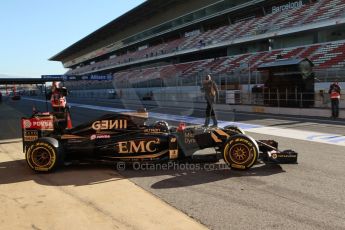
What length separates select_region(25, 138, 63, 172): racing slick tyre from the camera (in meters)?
6.42

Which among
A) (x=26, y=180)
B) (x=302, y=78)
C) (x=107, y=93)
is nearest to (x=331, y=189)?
(x=26, y=180)

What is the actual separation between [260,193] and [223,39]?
3544 cm

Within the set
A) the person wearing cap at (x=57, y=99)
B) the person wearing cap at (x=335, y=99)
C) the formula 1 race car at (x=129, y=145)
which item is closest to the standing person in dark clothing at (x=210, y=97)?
the person wearing cap at (x=57, y=99)

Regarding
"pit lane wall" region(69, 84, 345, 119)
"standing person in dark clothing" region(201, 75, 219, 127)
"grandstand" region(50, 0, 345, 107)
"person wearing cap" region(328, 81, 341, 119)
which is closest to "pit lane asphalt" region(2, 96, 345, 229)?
"standing person in dark clothing" region(201, 75, 219, 127)

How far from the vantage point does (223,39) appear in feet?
128

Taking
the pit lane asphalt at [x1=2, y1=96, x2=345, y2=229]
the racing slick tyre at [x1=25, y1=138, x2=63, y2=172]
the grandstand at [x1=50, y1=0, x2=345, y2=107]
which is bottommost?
the pit lane asphalt at [x1=2, y1=96, x2=345, y2=229]

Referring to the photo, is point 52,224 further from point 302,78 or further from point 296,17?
point 296,17

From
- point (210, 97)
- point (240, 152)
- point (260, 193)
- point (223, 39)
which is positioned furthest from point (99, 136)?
point (223, 39)

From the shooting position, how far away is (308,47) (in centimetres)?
2959

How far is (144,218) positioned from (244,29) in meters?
35.1

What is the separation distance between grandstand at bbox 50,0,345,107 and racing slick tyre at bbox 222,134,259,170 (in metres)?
18.0

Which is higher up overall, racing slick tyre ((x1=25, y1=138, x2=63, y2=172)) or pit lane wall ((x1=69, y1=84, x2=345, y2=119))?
pit lane wall ((x1=69, y1=84, x2=345, y2=119))

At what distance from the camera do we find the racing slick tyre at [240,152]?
6066 millimetres

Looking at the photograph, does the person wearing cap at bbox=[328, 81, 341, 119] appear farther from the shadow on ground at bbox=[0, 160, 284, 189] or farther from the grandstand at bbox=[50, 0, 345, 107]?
the shadow on ground at bbox=[0, 160, 284, 189]
